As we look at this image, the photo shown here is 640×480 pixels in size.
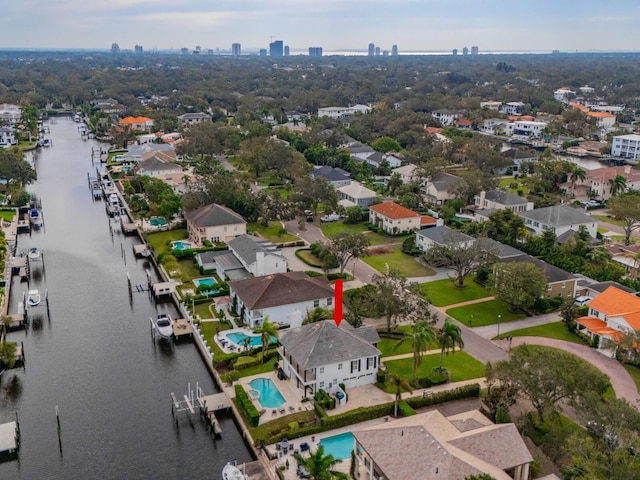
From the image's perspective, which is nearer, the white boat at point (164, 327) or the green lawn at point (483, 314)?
the white boat at point (164, 327)

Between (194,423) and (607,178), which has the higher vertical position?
(607,178)

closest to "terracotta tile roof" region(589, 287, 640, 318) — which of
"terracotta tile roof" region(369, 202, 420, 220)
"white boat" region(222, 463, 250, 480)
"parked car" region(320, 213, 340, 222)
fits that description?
"terracotta tile roof" region(369, 202, 420, 220)

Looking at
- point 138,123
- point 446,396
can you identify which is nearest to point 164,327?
point 446,396

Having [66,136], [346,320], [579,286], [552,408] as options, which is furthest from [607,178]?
[66,136]

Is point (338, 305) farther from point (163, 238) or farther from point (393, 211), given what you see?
point (163, 238)

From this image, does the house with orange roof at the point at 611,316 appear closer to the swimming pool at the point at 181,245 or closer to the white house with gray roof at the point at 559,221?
the white house with gray roof at the point at 559,221

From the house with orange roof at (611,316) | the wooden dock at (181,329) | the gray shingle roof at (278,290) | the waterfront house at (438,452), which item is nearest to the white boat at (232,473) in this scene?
the waterfront house at (438,452)

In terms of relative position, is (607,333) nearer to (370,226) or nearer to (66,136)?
(370,226)
